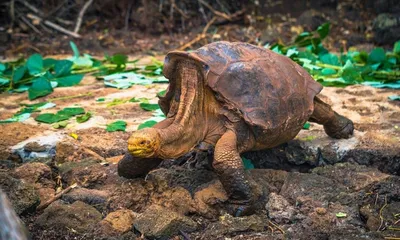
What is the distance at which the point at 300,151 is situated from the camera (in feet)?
13.4

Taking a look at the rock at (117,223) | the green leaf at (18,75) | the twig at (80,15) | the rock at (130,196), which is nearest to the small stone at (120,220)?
the rock at (117,223)

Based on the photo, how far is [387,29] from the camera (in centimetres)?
834

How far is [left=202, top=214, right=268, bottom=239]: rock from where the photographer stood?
3064mm

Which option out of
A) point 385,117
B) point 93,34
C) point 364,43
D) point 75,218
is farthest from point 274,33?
point 75,218

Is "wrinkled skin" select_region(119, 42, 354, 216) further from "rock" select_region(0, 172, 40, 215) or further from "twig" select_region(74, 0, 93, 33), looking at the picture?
"twig" select_region(74, 0, 93, 33)

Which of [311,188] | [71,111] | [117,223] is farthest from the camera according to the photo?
[71,111]

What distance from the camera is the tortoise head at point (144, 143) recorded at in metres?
3.00

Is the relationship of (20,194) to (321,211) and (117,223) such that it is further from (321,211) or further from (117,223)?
(321,211)

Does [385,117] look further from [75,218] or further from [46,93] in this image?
[46,93]

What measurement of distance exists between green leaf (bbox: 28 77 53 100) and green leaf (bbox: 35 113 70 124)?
2.67 feet

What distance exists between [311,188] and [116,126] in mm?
1617

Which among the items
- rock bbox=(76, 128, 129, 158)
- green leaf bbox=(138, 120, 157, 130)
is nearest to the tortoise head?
rock bbox=(76, 128, 129, 158)

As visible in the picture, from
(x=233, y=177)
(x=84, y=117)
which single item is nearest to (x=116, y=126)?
(x=84, y=117)

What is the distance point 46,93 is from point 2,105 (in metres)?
0.46
